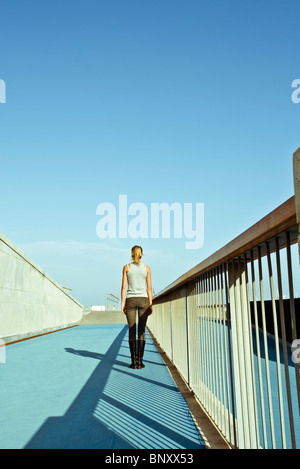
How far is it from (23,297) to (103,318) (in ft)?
46.9

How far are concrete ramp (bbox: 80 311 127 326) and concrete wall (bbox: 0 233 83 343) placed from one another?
7.69 metres

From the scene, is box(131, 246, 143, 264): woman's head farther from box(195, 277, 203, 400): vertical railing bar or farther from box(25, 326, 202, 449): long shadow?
box(195, 277, 203, 400): vertical railing bar

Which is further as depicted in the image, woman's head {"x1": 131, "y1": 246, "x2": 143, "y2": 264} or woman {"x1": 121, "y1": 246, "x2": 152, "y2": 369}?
woman's head {"x1": 131, "y1": 246, "x2": 143, "y2": 264}

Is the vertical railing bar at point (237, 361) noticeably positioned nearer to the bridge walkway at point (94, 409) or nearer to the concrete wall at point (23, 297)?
the bridge walkway at point (94, 409)

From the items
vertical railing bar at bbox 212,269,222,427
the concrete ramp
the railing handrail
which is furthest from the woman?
the concrete ramp

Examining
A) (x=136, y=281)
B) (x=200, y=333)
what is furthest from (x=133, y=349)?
(x=200, y=333)

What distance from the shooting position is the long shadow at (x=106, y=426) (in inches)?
103

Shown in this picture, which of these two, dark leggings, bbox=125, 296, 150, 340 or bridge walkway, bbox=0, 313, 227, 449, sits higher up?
dark leggings, bbox=125, 296, 150, 340

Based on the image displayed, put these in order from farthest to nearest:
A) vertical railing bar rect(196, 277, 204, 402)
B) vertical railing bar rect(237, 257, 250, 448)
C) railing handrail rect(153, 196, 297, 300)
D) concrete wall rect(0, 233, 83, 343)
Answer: concrete wall rect(0, 233, 83, 343), vertical railing bar rect(196, 277, 204, 402), vertical railing bar rect(237, 257, 250, 448), railing handrail rect(153, 196, 297, 300)

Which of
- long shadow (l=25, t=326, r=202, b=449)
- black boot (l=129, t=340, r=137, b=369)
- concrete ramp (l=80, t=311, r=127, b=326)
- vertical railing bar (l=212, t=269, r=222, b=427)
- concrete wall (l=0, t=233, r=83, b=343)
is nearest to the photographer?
long shadow (l=25, t=326, r=202, b=449)

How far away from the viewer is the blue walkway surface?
2.71 meters

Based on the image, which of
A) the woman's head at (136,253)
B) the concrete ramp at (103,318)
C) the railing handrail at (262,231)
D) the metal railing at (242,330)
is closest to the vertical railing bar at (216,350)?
the metal railing at (242,330)

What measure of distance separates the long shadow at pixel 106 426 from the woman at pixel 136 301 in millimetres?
1274
